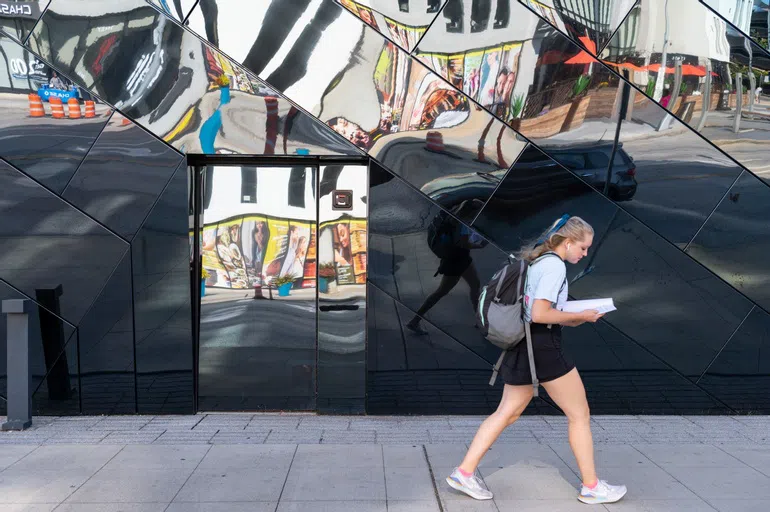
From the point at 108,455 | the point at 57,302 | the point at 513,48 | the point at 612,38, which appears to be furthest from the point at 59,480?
the point at 612,38

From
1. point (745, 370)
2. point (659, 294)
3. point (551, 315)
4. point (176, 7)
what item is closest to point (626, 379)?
point (659, 294)

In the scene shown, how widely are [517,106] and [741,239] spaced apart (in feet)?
7.09

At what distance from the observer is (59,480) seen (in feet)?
16.2

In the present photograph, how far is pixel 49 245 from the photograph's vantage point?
6438 millimetres

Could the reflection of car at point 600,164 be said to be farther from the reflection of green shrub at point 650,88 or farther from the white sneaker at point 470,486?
the white sneaker at point 470,486

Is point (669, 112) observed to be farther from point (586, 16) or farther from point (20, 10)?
point (20, 10)

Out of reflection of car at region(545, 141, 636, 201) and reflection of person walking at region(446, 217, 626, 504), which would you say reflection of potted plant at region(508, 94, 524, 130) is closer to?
reflection of car at region(545, 141, 636, 201)

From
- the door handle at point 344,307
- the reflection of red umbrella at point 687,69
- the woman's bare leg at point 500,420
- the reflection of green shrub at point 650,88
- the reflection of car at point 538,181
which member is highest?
the reflection of red umbrella at point 687,69

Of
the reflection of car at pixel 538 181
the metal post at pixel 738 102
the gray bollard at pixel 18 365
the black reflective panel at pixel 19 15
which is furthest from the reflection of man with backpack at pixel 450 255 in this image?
the black reflective panel at pixel 19 15

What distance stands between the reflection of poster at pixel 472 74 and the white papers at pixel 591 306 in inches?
98.6

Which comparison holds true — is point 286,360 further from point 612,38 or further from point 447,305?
point 612,38

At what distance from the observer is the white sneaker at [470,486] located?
4.63 m

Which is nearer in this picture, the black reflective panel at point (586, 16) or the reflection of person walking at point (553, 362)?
the reflection of person walking at point (553, 362)

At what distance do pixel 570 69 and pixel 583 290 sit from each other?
181 cm
